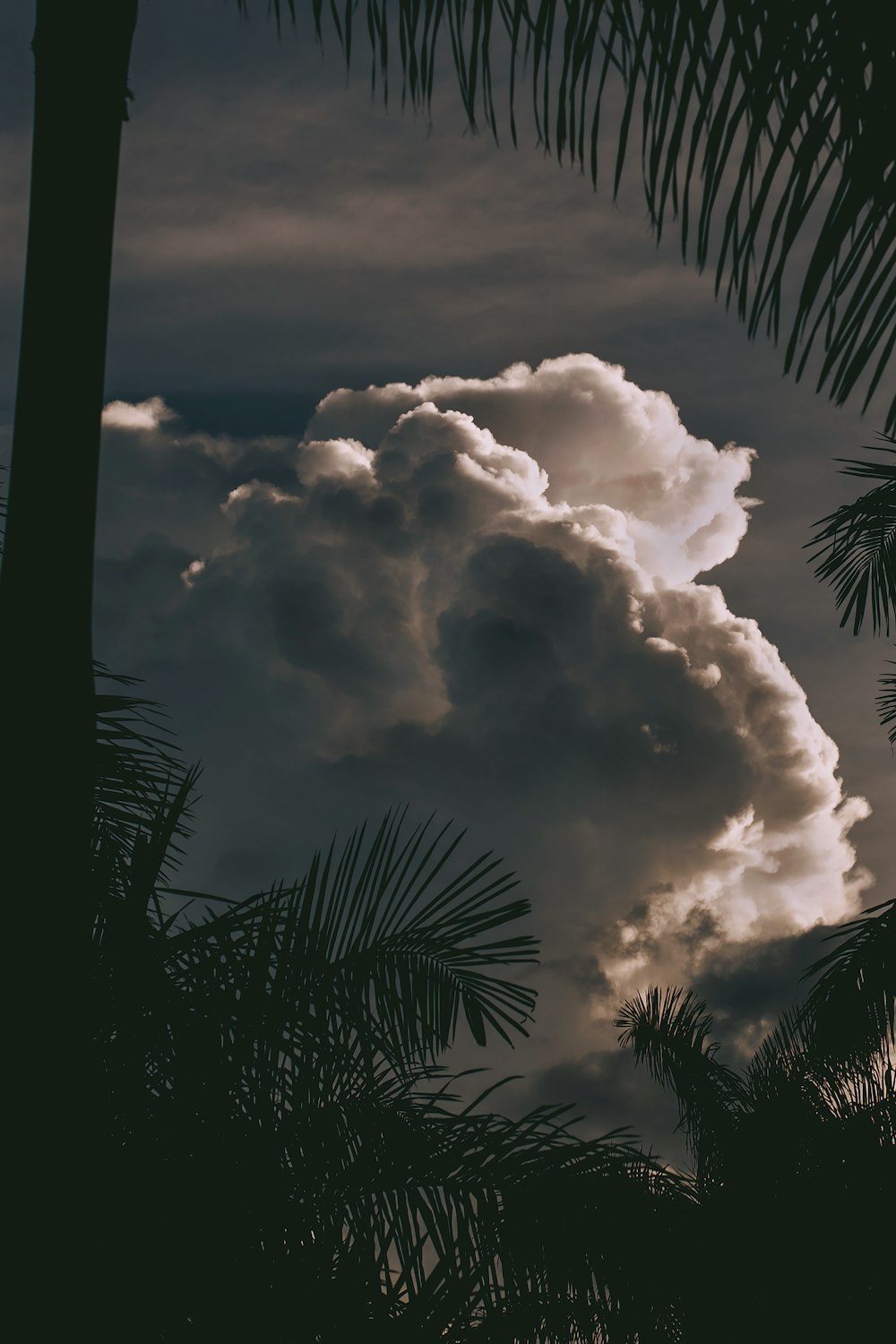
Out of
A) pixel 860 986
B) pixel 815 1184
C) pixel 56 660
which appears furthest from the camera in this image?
pixel 815 1184

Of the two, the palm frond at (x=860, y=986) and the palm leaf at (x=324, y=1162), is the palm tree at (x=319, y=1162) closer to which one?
the palm leaf at (x=324, y=1162)

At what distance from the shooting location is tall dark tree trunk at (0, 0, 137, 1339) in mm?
2104

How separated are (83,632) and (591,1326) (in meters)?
2.37

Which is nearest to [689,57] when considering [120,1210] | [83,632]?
[83,632]

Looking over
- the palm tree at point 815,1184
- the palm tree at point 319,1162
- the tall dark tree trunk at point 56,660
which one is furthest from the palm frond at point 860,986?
the tall dark tree trunk at point 56,660

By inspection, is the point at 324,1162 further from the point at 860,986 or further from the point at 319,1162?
the point at 860,986

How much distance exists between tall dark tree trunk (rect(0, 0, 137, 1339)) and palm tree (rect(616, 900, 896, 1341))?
2188 millimetres

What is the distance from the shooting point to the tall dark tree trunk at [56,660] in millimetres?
2104

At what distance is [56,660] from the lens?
213 centimetres

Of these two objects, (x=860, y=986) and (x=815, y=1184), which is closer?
(x=860, y=986)

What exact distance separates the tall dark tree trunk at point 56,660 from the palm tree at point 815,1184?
219 cm

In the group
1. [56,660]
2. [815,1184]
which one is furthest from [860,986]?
[56,660]

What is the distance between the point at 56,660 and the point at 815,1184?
23.3 ft

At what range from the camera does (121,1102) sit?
2648 mm
